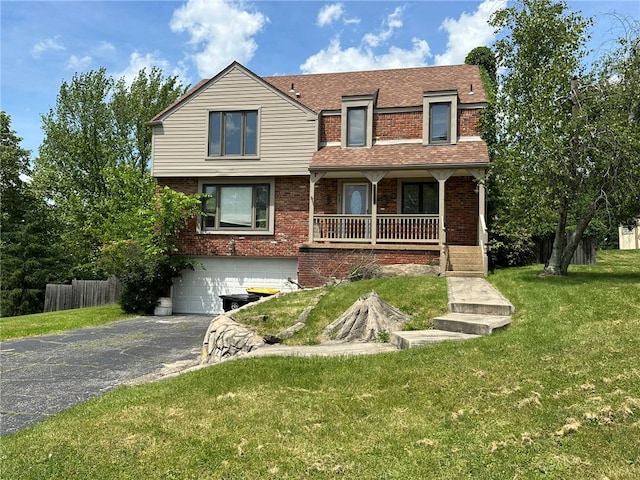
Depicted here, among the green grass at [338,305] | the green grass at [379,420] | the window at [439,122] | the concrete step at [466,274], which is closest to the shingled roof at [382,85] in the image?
the window at [439,122]

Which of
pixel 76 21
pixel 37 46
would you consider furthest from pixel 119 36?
pixel 37 46

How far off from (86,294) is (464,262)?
50.3 ft

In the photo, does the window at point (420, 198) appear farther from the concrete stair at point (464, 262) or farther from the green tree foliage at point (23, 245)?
the green tree foliage at point (23, 245)

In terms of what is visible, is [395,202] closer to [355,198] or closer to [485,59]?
[355,198]

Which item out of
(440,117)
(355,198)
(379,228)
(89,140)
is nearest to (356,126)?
(355,198)

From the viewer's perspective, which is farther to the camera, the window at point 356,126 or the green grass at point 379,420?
the window at point 356,126

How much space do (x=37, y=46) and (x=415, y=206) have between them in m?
12.0

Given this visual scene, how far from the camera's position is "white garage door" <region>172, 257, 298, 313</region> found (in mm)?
17047

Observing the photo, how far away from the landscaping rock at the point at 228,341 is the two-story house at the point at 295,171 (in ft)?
21.3

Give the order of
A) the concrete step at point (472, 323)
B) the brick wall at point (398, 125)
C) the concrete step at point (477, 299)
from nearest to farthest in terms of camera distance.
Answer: the concrete step at point (472, 323), the concrete step at point (477, 299), the brick wall at point (398, 125)

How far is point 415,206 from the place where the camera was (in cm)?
1681

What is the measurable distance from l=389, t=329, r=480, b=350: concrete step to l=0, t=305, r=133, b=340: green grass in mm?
10047

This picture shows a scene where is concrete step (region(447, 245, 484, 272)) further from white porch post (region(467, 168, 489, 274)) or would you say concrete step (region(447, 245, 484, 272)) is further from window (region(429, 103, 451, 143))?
window (region(429, 103, 451, 143))

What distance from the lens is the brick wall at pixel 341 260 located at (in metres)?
14.6
